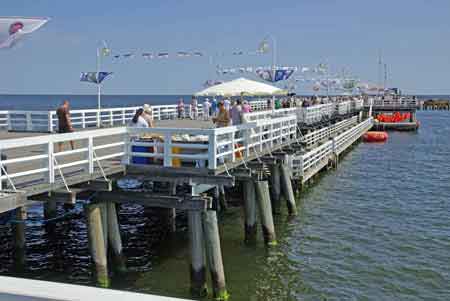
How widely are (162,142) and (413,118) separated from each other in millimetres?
52719

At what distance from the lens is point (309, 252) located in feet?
46.9

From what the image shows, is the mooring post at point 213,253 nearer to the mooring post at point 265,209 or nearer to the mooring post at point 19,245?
the mooring post at point 265,209

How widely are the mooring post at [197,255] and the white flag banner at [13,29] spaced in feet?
15.5

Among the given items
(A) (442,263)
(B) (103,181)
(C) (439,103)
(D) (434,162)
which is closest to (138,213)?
(B) (103,181)

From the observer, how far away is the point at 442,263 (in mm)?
13398

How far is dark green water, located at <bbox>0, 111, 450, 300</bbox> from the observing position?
11.7m

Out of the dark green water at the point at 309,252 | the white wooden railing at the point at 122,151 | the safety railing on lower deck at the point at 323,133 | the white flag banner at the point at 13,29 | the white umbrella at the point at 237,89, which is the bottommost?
the dark green water at the point at 309,252

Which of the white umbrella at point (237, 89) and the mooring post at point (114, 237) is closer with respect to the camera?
the mooring post at point (114, 237)

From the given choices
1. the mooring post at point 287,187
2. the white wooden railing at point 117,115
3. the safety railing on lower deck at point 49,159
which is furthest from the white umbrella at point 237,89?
the safety railing on lower deck at point 49,159

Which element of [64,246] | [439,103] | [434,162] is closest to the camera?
[64,246]

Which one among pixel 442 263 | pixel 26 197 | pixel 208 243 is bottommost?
pixel 442 263

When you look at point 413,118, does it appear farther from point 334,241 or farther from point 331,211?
point 334,241

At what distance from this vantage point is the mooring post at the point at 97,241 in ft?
34.7

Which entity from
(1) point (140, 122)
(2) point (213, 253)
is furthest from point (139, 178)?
(2) point (213, 253)
